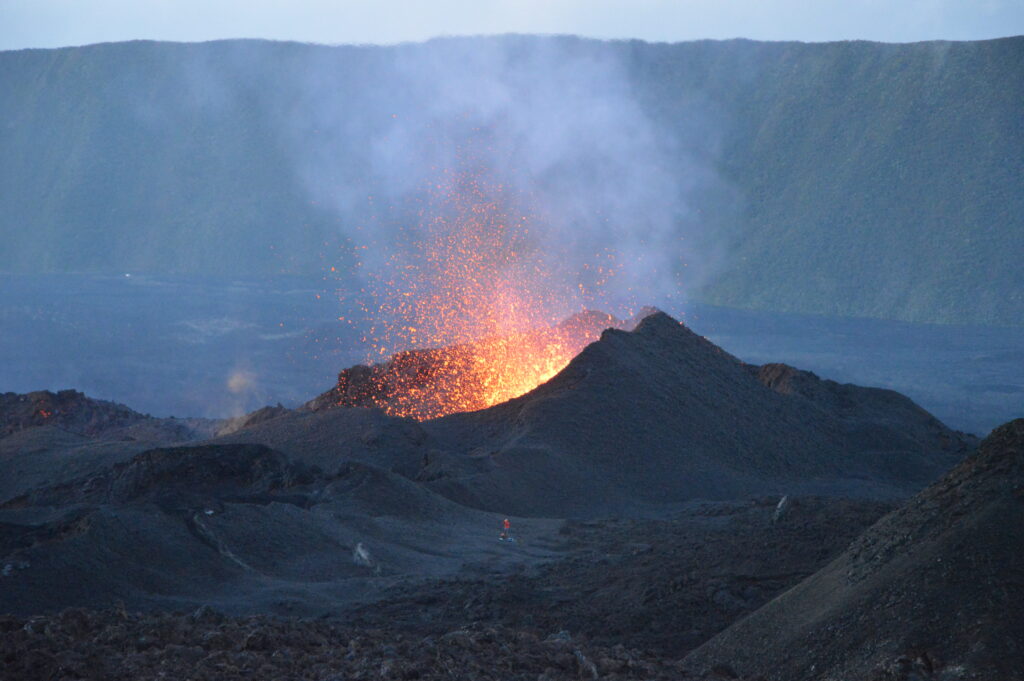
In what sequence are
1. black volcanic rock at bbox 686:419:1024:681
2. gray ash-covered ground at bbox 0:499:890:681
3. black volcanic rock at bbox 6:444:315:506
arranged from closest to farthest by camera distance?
gray ash-covered ground at bbox 0:499:890:681, black volcanic rock at bbox 686:419:1024:681, black volcanic rock at bbox 6:444:315:506

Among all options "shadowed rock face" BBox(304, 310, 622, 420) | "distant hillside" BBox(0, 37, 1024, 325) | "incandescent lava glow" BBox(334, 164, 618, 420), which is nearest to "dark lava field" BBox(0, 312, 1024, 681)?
"shadowed rock face" BBox(304, 310, 622, 420)

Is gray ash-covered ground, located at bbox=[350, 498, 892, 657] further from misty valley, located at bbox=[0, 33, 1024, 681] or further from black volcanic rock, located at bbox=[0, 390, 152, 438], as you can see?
black volcanic rock, located at bbox=[0, 390, 152, 438]

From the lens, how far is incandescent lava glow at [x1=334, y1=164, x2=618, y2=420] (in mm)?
22453

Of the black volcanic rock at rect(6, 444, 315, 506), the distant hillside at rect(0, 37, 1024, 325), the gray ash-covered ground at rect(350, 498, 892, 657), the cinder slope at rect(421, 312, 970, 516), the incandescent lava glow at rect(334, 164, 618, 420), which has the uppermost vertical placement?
the distant hillside at rect(0, 37, 1024, 325)

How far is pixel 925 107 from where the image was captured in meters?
45.8

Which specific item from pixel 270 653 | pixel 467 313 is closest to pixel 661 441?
pixel 467 313

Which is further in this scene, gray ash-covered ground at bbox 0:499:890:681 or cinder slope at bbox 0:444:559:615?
cinder slope at bbox 0:444:559:615

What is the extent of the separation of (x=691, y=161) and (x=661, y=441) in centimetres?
3417

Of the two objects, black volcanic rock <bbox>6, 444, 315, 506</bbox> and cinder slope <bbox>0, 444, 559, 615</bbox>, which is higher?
black volcanic rock <bbox>6, 444, 315, 506</bbox>

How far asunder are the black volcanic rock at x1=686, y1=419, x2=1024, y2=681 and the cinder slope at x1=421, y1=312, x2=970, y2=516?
7.85 meters

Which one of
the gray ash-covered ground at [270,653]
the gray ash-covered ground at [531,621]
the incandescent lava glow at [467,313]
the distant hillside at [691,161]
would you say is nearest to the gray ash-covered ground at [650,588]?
the gray ash-covered ground at [531,621]

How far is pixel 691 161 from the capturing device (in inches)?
1983

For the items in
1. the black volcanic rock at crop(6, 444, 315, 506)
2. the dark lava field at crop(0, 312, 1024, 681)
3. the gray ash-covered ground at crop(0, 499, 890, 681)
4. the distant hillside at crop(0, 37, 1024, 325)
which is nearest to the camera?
the gray ash-covered ground at crop(0, 499, 890, 681)

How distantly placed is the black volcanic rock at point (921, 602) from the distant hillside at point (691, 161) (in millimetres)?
32600
